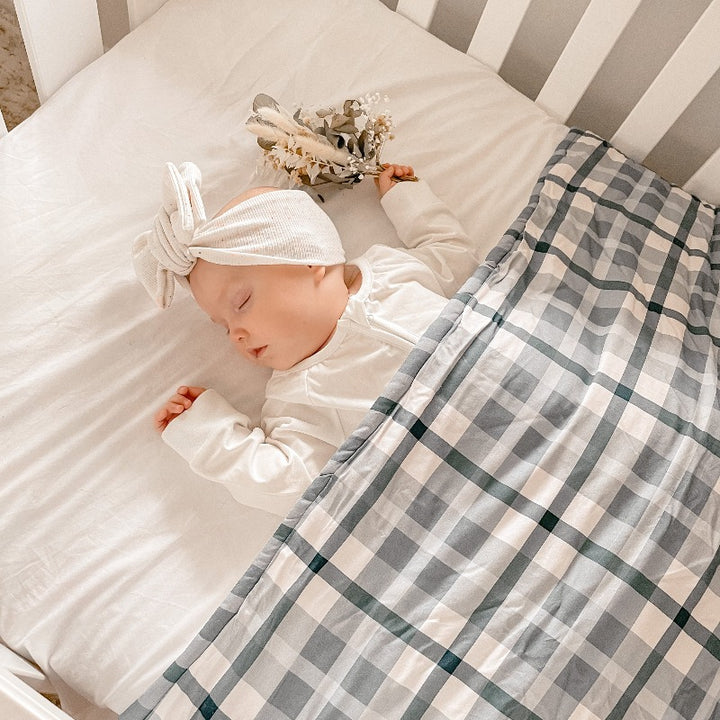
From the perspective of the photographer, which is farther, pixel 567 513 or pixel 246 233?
pixel 246 233

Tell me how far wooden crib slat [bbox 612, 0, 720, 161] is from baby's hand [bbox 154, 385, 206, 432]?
88 centimetres

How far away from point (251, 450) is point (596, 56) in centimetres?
87

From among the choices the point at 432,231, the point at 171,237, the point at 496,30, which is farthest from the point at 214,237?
the point at 496,30

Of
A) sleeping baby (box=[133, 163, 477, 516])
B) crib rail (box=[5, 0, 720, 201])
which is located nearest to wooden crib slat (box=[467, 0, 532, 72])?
crib rail (box=[5, 0, 720, 201])

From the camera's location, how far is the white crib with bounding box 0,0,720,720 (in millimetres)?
1124

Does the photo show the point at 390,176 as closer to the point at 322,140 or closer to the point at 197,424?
the point at 322,140

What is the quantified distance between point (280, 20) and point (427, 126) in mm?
362

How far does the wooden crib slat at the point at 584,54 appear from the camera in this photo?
1.12 metres

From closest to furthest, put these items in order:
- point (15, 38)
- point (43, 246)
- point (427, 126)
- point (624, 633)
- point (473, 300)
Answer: point (624, 633) → point (473, 300) → point (43, 246) → point (427, 126) → point (15, 38)

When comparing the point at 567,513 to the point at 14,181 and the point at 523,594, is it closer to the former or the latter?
the point at 523,594

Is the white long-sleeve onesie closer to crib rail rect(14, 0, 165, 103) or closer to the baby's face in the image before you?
the baby's face

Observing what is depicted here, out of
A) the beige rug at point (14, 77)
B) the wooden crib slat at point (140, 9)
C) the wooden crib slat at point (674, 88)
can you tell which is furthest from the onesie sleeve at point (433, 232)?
the beige rug at point (14, 77)

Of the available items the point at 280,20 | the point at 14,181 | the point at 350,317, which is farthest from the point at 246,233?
the point at 280,20

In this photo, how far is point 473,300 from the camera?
1.00 meters
